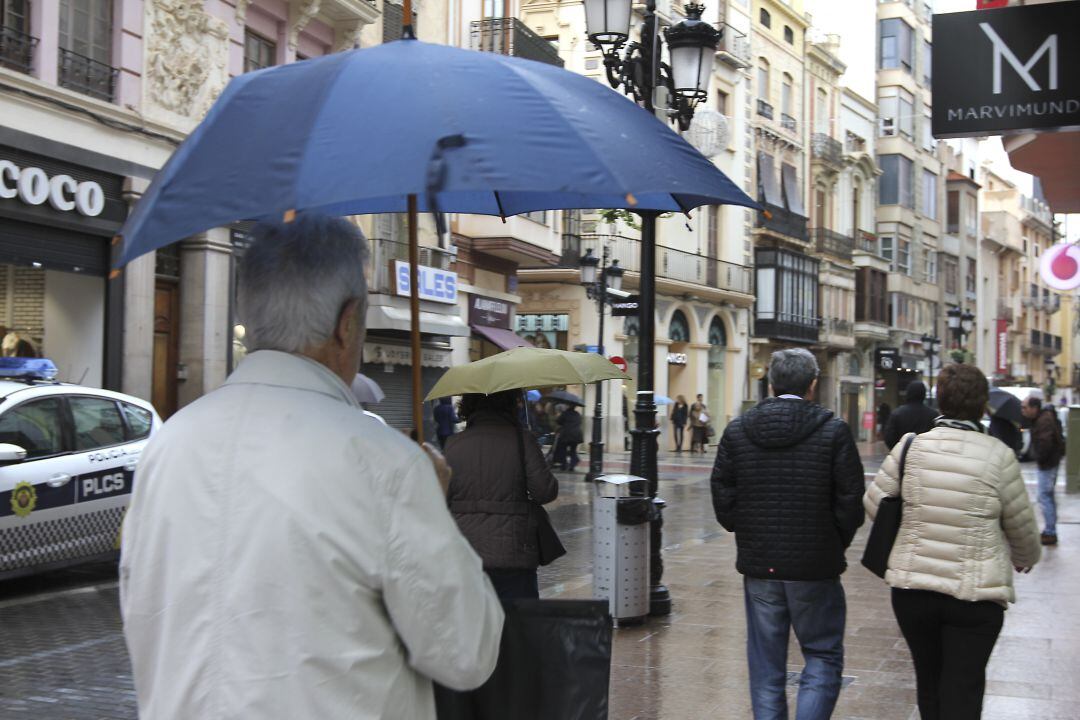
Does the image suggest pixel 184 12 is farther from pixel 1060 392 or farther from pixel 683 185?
pixel 1060 392

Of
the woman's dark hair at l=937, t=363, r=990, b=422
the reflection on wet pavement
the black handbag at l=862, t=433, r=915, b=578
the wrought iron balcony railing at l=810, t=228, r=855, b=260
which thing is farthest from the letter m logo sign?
the wrought iron balcony railing at l=810, t=228, r=855, b=260

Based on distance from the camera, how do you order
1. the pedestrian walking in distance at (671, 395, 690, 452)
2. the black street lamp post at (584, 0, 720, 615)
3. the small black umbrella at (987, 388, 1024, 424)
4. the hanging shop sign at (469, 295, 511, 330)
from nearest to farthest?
the black street lamp post at (584, 0, 720, 615), the small black umbrella at (987, 388, 1024, 424), the hanging shop sign at (469, 295, 511, 330), the pedestrian walking in distance at (671, 395, 690, 452)

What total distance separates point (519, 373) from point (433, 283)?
2094 centimetres

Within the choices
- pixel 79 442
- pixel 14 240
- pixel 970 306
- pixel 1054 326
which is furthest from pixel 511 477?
pixel 1054 326

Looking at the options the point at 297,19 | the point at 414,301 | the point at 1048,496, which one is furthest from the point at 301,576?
the point at 297,19

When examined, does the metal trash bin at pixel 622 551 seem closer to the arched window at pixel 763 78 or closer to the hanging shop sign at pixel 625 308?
the hanging shop sign at pixel 625 308

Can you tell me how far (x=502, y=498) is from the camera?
6.12 m

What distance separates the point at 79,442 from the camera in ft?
35.9

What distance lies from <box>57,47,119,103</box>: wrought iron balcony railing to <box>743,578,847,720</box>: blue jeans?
15.3 meters

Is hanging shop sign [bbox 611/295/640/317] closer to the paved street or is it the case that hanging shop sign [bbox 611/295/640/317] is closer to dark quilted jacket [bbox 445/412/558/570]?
the paved street

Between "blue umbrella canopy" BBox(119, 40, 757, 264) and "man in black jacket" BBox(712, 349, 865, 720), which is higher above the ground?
"blue umbrella canopy" BBox(119, 40, 757, 264)

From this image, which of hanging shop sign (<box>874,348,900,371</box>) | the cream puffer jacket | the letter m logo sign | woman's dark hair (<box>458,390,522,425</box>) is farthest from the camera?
hanging shop sign (<box>874,348,900,371</box>)

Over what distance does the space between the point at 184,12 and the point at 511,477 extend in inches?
637

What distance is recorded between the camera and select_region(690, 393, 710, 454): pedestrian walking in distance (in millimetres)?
39375
